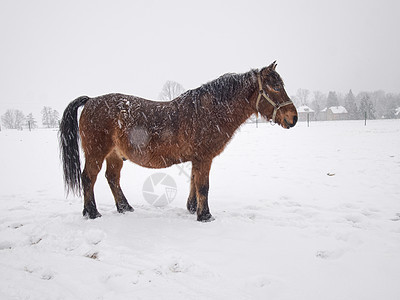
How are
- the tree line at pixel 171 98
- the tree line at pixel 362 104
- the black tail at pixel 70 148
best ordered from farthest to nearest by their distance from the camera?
the tree line at pixel 362 104, the tree line at pixel 171 98, the black tail at pixel 70 148

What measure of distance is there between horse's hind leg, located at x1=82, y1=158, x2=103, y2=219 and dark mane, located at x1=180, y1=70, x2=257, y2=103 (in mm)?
2046

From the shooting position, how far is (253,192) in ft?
17.7

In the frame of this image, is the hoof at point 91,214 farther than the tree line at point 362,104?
No

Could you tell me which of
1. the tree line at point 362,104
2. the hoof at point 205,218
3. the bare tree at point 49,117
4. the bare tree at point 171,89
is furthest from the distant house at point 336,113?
the bare tree at point 49,117

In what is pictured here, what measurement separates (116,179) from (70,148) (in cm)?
101

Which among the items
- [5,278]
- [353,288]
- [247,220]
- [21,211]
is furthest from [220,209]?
[21,211]

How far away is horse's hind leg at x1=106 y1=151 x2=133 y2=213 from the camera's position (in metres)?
4.32

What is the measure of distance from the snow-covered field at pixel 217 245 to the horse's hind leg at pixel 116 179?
25 centimetres

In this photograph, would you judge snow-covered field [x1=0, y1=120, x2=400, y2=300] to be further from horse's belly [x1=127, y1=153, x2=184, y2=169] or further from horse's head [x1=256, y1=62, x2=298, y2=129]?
horse's head [x1=256, y1=62, x2=298, y2=129]

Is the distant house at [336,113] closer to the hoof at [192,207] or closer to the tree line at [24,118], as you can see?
the hoof at [192,207]

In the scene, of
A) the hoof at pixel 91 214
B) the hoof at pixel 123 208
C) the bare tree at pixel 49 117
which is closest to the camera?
the hoof at pixel 91 214

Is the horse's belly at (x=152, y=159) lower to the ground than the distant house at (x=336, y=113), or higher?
lower

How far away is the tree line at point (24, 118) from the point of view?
71.3 meters

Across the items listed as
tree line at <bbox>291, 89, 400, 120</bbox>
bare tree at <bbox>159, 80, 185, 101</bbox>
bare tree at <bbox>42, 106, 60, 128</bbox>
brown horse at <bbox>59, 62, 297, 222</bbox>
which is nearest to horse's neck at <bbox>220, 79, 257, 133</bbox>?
brown horse at <bbox>59, 62, 297, 222</bbox>
